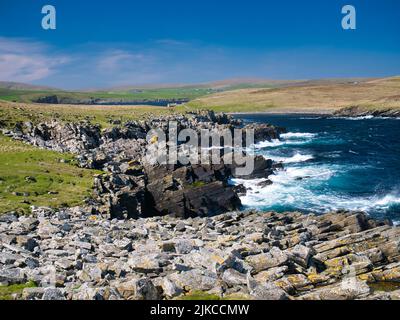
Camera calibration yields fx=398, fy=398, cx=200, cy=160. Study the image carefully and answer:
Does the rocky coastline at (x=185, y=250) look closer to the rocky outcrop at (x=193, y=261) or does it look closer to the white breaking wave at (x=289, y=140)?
the rocky outcrop at (x=193, y=261)

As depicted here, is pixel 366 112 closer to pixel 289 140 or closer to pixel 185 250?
pixel 289 140

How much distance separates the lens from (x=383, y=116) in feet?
562

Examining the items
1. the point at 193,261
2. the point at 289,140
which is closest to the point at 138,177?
the point at 193,261

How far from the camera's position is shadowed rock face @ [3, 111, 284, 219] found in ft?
144

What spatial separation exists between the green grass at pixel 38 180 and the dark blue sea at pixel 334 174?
22.7m

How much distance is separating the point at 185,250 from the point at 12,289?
10029 millimetres

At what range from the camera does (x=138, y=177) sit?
163 feet

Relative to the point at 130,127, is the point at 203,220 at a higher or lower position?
lower

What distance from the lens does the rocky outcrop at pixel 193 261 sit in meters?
17.6

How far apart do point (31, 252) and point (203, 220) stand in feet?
58.8
